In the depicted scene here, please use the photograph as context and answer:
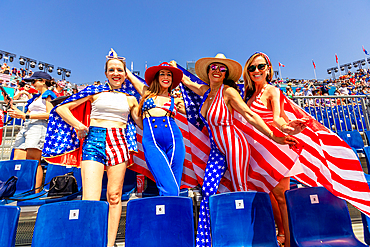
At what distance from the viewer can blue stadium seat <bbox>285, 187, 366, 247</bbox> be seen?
1.78m

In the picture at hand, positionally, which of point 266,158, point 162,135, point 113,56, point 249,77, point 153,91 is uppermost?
point 113,56

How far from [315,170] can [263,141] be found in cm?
64

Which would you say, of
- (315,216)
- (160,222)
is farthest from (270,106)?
(160,222)

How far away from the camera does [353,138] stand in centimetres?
456

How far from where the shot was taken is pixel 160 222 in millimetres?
1711

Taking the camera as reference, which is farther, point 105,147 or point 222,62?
point 222,62

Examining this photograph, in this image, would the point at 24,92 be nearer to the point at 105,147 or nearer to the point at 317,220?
the point at 105,147

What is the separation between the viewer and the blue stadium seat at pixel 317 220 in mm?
Result: 1783

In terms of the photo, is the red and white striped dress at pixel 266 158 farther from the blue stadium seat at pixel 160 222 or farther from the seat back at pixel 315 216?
the blue stadium seat at pixel 160 222

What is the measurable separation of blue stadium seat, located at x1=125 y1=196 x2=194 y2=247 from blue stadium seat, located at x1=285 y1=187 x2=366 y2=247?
0.97 metres

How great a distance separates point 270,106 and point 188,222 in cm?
161

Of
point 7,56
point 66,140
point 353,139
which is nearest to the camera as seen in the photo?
point 66,140

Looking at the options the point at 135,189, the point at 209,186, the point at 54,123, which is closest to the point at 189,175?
the point at 209,186

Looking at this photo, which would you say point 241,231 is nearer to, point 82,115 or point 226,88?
point 226,88
